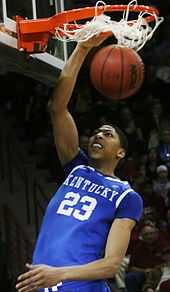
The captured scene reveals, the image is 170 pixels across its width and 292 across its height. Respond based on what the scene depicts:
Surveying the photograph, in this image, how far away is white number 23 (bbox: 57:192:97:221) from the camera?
12.0 feet

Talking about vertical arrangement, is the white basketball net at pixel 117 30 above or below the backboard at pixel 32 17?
above

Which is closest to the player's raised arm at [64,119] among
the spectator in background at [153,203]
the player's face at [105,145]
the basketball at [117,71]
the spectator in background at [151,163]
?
the player's face at [105,145]

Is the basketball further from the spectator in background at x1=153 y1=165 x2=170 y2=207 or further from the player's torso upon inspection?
the spectator in background at x1=153 y1=165 x2=170 y2=207

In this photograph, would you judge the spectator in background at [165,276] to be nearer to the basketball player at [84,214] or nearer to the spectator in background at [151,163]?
the spectator in background at [151,163]

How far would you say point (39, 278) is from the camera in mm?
3277

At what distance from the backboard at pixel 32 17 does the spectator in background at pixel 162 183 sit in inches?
111

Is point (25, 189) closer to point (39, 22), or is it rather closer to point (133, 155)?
point (133, 155)

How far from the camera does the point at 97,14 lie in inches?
167

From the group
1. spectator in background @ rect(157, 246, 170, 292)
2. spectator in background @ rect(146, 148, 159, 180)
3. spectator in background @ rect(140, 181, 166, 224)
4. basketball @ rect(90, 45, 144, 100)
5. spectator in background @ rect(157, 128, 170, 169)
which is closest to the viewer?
basketball @ rect(90, 45, 144, 100)

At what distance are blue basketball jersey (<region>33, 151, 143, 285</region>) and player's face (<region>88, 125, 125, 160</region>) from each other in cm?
9

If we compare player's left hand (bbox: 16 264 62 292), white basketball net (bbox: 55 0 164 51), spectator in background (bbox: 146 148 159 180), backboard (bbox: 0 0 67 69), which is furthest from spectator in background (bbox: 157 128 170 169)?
player's left hand (bbox: 16 264 62 292)

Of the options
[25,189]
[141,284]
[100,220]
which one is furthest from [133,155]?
[100,220]

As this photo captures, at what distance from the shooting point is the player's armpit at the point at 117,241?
3504mm

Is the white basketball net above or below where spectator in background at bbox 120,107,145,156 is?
above
